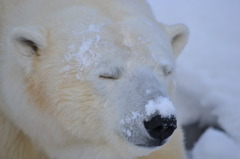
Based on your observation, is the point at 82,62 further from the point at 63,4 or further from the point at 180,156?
the point at 180,156

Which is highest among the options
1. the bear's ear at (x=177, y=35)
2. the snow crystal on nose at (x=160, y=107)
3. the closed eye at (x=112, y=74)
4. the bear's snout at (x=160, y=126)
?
the closed eye at (x=112, y=74)

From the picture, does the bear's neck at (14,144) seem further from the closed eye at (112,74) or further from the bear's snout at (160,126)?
the bear's snout at (160,126)

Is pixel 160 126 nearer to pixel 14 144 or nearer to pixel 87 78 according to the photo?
pixel 87 78

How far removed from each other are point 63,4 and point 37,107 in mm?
669

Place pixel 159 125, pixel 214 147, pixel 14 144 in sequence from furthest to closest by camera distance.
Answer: pixel 214 147, pixel 14 144, pixel 159 125

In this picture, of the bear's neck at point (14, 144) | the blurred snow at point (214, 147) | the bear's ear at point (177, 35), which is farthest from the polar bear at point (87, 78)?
the blurred snow at point (214, 147)

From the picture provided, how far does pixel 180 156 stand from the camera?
319cm

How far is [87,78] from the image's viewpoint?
2.39m

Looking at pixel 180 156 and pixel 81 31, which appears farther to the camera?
pixel 180 156

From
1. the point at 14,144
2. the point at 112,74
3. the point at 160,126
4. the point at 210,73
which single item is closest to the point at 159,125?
the point at 160,126

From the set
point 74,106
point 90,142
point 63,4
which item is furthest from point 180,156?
point 63,4

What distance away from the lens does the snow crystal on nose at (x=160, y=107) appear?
2229mm

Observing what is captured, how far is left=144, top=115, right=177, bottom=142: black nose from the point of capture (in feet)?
7.33

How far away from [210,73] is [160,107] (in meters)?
2.45
